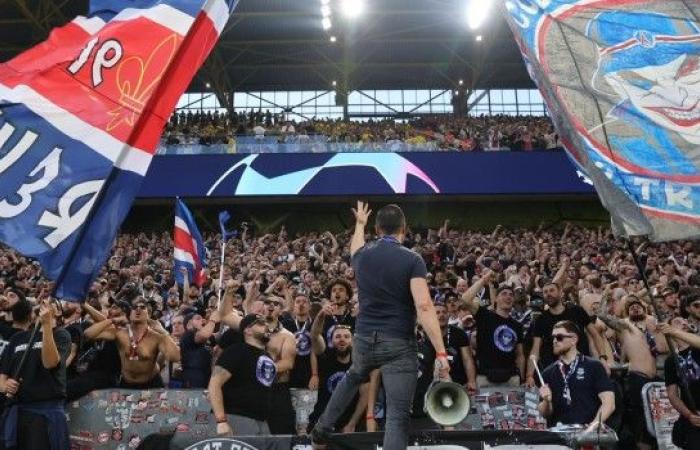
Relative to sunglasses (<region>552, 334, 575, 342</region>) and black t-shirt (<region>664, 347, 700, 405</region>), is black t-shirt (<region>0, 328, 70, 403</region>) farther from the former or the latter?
black t-shirt (<region>664, 347, 700, 405</region>)

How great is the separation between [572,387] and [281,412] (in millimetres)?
2813

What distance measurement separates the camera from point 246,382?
21.8 ft

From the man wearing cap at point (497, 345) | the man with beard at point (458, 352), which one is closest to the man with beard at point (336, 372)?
the man with beard at point (458, 352)

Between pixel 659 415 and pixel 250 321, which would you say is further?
pixel 659 415

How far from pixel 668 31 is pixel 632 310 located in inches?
144

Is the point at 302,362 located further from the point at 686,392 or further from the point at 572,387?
the point at 686,392

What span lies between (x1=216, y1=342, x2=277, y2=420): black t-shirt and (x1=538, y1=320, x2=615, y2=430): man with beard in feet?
8.31

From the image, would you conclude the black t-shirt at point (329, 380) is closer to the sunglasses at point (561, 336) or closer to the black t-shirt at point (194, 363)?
the black t-shirt at point (194, 363)

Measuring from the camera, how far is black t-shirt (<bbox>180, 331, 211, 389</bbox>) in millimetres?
8031

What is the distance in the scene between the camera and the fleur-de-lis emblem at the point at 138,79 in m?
5.30

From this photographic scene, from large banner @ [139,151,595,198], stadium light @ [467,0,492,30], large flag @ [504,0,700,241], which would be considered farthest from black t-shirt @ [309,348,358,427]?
stadium light @ [467,0,492,30]

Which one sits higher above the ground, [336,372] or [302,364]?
[302,364]

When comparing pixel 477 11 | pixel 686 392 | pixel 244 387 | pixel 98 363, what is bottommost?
pixel 686 392

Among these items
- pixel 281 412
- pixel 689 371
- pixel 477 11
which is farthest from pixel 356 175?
pixel 689 371
